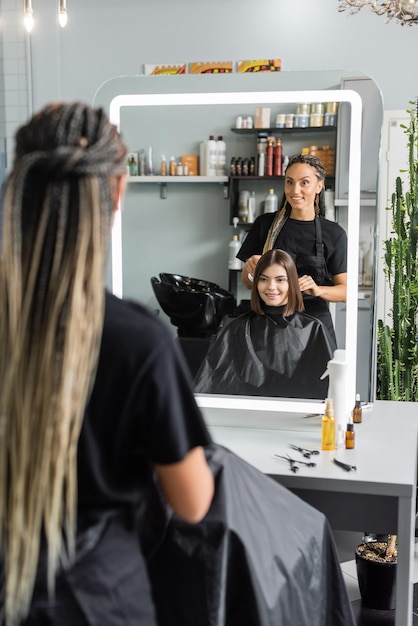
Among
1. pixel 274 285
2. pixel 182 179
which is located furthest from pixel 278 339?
pixel 182 179

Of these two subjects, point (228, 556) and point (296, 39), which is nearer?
point (228, 556)

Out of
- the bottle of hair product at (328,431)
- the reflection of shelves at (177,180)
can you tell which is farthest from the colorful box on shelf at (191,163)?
the bottle of hair product at (328,431)

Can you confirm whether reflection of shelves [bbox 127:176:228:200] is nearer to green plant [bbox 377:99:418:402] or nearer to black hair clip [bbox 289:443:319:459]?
black hair clip [bbox 289:443:319:459]

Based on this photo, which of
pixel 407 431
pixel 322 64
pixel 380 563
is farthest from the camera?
pixel 322 64

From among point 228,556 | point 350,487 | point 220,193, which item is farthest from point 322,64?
point 228,556

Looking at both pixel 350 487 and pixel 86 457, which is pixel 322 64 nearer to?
pixel 350 487

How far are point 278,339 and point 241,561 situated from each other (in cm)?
83

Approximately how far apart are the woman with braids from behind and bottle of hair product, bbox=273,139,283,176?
1139 millimetres

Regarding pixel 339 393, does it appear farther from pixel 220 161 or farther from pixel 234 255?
pixel 220 161

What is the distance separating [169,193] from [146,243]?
169 mm

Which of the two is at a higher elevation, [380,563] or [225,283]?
[225,283]

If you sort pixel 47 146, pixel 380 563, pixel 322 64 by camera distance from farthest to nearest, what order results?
pixel 322 64
pixel 380 563
pixel 47 146

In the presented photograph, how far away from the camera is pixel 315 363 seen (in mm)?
2092

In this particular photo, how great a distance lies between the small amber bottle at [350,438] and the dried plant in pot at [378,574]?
70 cm
